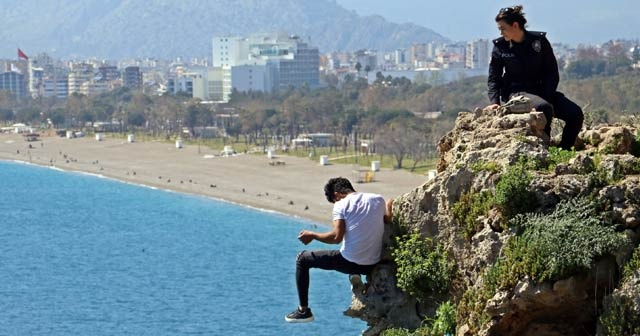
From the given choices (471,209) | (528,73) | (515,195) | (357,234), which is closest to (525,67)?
(528,73)

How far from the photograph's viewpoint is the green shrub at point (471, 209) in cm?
758

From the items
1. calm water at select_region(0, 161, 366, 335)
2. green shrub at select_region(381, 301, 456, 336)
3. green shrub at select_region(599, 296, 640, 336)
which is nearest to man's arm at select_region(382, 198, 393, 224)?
green shrub at select_region(381, 301, 456, 336)

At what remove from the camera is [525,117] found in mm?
8016

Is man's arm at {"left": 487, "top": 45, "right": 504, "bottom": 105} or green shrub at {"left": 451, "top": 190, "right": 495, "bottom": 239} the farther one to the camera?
man's arm at {"left": 487, "top": 45, "right": 504, "bottom": 105}

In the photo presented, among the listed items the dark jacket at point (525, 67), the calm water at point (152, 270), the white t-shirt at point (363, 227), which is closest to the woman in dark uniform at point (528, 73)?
the dark jacket at point (525, 67)

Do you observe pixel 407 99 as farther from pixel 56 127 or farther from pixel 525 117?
pixel 525 117

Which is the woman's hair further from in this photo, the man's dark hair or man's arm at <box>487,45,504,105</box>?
the man's dark hair

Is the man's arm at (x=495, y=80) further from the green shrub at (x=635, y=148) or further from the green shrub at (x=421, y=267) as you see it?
the green shrub at (x=421, y=267)

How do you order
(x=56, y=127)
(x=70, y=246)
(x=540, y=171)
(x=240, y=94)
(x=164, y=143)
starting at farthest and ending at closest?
(x=240, y=94), (x=56, y=127), (x=164, y=143), (x=70, y=246), (x=540, y=171)

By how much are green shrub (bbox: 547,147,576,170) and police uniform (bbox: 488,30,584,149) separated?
0.54 meters

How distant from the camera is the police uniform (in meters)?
8.40

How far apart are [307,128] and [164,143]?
12.1m

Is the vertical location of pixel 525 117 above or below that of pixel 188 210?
above

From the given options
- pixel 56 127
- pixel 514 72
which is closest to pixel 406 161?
pixel 56 127
